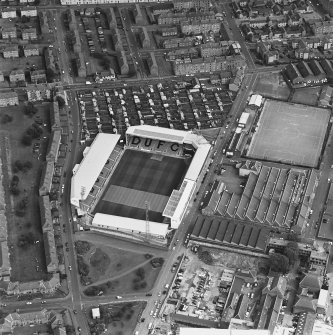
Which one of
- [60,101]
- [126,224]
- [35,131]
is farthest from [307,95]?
[35,131]

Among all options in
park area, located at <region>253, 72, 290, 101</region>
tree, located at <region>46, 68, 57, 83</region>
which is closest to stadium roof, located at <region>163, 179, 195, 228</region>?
park area, located at <region>253, 72, 290, 101</region>

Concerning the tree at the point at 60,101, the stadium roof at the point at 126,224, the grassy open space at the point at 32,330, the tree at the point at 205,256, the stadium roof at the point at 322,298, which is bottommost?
the grassy open space at the point at 32,330

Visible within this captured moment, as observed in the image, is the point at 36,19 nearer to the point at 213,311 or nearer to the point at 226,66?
the point at 226,66

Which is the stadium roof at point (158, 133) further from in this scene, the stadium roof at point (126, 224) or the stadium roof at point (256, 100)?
the stadium roof at point (126, 224)

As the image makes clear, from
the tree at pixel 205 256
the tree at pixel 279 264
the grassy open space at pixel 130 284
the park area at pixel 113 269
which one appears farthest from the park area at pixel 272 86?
the grassy open space at pixel 130 284

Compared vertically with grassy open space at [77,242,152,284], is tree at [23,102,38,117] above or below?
above

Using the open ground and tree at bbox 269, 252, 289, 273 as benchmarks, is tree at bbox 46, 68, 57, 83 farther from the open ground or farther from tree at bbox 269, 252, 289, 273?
tree at bbox 269, 252, 289, 273

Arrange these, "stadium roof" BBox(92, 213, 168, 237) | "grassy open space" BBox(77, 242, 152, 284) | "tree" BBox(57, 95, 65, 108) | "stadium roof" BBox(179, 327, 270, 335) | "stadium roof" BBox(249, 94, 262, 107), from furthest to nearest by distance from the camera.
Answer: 1. "tree" BBox(57, 95, 65, 108)
2. "stadium roof" BBox(249, 94, 262, 107)
3. "stadium roof" BBox(92, 213, 168, 237)
4. "grassy open space" BBox(77, 242, 152, 284)
5. "stadium roof" BBox(179, 327, 270, 335)
